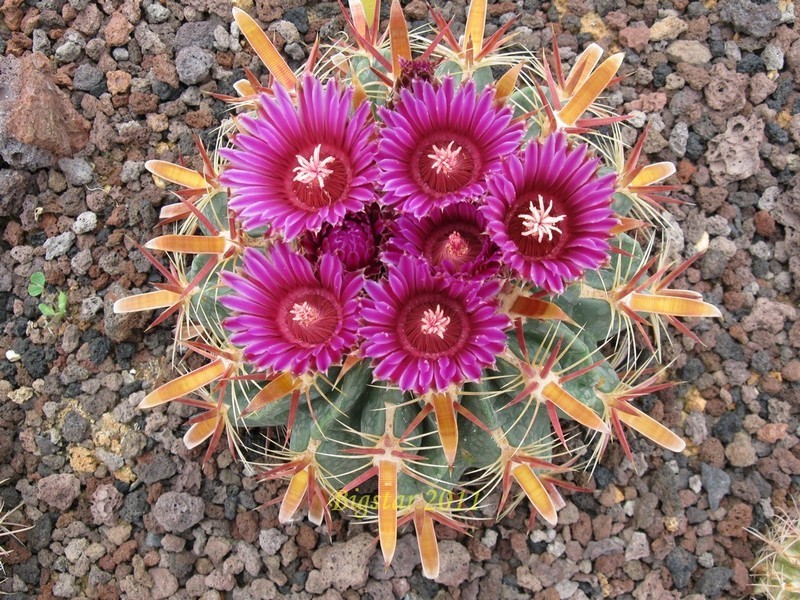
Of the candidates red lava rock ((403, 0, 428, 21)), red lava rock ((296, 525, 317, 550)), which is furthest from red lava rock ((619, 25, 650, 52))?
red lava rock ((296, 525, 317, 550))

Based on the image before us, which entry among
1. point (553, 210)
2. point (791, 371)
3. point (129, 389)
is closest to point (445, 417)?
point (553, 210)

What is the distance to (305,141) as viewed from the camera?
165 cm

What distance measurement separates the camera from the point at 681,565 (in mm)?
2514

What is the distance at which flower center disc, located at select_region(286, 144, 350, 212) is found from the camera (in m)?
1.59

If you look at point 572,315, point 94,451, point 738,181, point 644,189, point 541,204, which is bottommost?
point 94,451

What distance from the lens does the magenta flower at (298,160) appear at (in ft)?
5.17

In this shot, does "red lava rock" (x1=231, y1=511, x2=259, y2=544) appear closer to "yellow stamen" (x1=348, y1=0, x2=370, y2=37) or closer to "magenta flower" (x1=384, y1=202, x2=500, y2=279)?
"magenta flower" (x1=384, y1=202, x2=500, y2=279)

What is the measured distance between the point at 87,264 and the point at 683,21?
231 cm

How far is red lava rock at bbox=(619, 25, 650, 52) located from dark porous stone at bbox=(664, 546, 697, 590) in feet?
5.76

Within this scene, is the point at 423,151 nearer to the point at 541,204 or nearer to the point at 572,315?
the point at 541,204

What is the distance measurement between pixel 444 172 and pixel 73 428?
5.45 ft

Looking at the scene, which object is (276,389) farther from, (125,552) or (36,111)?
(36,111)

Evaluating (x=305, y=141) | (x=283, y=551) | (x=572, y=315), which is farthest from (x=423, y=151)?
(x=283, y=551)

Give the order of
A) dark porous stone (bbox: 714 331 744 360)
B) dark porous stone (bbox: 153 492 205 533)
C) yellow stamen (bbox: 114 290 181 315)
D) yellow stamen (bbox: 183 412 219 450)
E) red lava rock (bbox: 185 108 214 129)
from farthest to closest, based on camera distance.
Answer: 1. red lava rock (bbox: 185 108 214 129)
2. dark porous stone (bbox: 714 331 744 360)
3. dark porous stone (bbox: 153 492 205 533)
4. yellow stamen (bbox: 183 412 219 450)
5. yellow stamen (bbox: 114 290 181 315)
